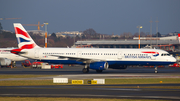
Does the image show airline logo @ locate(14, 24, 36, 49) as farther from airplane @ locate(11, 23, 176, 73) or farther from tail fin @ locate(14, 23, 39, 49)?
airplane @ locate(11, 23, 176, 73)

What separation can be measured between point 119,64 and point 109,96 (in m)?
26.1

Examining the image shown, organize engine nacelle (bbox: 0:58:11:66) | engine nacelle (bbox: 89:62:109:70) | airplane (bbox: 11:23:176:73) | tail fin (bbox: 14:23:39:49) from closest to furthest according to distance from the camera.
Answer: engine nacelle (bbox: 89:62:109:70) < airplane (bbox: 11:23:176:73) < tail fin (bbox: 14:23:39:49) < engine nacelle (bbox: 0:58:11:66)

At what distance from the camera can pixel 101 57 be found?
46656 millimetres

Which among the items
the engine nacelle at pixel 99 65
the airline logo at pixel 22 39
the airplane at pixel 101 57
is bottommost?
the engine nacelle at pixel 99 65

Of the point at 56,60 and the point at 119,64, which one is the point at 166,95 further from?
the point at 56,60

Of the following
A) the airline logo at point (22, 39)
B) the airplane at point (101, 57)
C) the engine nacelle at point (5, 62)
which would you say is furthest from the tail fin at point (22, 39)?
the engine nacelle at point (5, 62)

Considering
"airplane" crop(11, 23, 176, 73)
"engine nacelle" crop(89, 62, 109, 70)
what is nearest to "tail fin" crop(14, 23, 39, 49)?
"airplane" crop(11, 23, 176, 73)

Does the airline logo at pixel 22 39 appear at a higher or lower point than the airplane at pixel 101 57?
higher

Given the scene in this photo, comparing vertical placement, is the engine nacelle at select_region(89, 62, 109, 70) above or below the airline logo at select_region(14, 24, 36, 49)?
below

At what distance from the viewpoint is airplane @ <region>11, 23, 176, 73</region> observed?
148 feet

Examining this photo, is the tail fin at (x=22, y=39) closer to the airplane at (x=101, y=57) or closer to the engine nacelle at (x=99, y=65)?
the airplane at (x=101, y=57)

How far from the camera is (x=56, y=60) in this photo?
158 feet

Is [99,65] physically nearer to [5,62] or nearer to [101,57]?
[101,57]

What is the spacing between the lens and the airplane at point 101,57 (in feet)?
148
